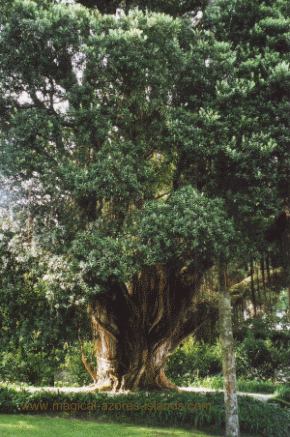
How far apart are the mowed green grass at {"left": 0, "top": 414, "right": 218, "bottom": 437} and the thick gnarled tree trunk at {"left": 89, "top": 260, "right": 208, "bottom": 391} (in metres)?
1.50

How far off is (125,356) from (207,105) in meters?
6.36

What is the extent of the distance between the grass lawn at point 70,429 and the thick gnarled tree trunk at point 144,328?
1.49 m

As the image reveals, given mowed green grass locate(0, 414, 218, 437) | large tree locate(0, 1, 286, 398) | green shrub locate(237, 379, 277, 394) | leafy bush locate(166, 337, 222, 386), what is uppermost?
large tree locate(0, 1, 286, 398)

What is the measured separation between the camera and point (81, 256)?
6758 mm

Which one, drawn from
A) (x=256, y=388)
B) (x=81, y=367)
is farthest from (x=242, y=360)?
(x=81, y=367)

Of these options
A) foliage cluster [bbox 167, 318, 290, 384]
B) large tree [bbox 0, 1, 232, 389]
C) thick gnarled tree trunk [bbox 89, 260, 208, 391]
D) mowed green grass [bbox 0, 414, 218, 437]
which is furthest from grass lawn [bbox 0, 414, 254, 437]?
foliage cluster [bbox 167, 318, 290, 384]

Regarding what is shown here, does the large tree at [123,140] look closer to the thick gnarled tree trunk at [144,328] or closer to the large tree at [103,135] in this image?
the large tree at [103,135]

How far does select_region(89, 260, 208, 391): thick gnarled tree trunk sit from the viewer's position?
8.91 m

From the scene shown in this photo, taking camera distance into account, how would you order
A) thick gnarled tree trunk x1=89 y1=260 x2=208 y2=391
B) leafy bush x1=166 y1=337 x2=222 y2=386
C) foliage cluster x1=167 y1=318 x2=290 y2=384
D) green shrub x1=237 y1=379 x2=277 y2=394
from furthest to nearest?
foliage cluster x1=167 y1=318 x2=290 y2=384, leafy bush x1=166 y1=337 x2=222 y2=386, green shrub x1=237 y1=379 x2=277 y2=394, thick gnarled tree trunk x1=89 y1=260 x2=208 y2=391

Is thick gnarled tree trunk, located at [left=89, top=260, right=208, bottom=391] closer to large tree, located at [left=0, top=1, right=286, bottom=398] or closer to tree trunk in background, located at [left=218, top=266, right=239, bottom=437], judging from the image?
large tree, located at [left=0, top=1, right=286, bottom=398]

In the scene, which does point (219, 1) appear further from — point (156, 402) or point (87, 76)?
point (156, 402)

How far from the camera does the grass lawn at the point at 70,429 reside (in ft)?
21.7

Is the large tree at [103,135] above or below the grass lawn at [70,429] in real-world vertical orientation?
above

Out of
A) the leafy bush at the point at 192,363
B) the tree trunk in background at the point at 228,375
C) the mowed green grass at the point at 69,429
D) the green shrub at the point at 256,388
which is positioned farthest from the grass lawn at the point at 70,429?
the leafy bush at the point at 192,363
